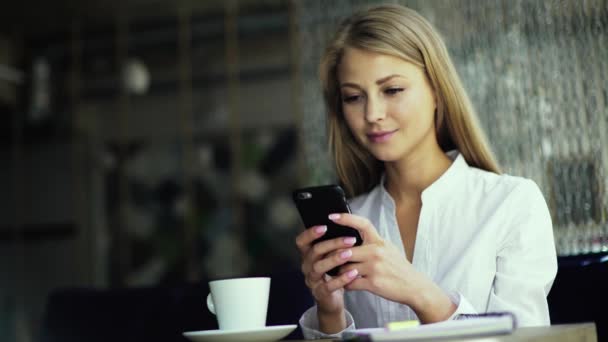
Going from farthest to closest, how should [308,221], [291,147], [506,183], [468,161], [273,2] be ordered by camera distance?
[291,147] < [273,2] < [468,161] < [506,183] < [308,221]

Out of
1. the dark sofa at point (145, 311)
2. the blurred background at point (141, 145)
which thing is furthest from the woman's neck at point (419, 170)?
the blurred background at point (141, 145)

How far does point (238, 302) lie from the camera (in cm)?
→ 107

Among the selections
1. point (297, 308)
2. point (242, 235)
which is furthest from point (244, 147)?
point (297, 308)

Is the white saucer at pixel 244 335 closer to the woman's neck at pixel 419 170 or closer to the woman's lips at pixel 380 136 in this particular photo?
the woman's lips at pixel 380 136

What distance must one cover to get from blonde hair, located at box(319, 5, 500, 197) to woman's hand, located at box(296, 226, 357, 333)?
0.51 meters

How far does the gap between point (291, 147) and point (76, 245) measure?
1973mm

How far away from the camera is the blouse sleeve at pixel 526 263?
4.15ft

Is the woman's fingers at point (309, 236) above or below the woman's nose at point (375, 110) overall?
below

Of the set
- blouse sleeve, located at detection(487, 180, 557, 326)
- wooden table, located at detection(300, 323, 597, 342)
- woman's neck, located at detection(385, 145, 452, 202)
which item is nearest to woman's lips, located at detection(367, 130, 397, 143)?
woman's neck, located at detection(385, 145, 452, 202)

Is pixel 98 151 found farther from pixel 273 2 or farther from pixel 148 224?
pixel 273 2

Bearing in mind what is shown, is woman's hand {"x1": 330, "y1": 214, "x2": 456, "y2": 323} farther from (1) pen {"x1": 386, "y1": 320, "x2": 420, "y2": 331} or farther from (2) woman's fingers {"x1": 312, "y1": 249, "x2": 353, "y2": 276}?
(1) pen {"x1": 386, "y1": 320, "x2": 420, "y2": 331}

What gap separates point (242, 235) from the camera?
Answer: 5492 millimetres

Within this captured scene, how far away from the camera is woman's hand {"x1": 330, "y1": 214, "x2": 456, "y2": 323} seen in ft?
3.59

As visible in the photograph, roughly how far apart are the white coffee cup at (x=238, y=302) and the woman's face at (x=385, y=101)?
0.53 metres
